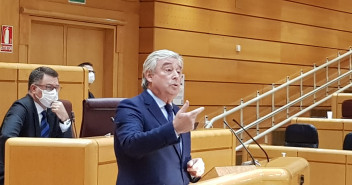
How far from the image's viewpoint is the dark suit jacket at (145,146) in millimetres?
2660

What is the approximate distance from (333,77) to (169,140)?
10697mm

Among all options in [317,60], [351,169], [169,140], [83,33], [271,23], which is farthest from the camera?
[317,60]

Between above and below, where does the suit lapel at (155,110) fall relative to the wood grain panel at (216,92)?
above

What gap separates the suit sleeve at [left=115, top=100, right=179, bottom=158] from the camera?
264 cm

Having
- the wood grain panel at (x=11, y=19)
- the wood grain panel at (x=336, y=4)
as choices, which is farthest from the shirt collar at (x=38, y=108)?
the wood grain panel at (x=336, y=4)

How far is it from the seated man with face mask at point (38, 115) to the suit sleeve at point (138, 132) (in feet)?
4.03

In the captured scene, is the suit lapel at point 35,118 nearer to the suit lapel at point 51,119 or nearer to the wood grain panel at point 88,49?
the suit lapel at point 51,119

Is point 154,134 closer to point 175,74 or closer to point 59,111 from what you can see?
point 175,74

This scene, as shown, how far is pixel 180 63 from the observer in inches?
117

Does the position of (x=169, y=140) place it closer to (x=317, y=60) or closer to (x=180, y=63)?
(x=180, y=63)

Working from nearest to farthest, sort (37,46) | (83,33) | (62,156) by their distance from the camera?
(62,156)
(37,46)
(83,33)

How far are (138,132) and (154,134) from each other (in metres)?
0.11

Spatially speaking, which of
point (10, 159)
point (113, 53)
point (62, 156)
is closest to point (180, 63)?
point (62, 156)

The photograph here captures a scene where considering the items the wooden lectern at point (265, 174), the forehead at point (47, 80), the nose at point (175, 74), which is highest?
the nose at point (175, 74)
